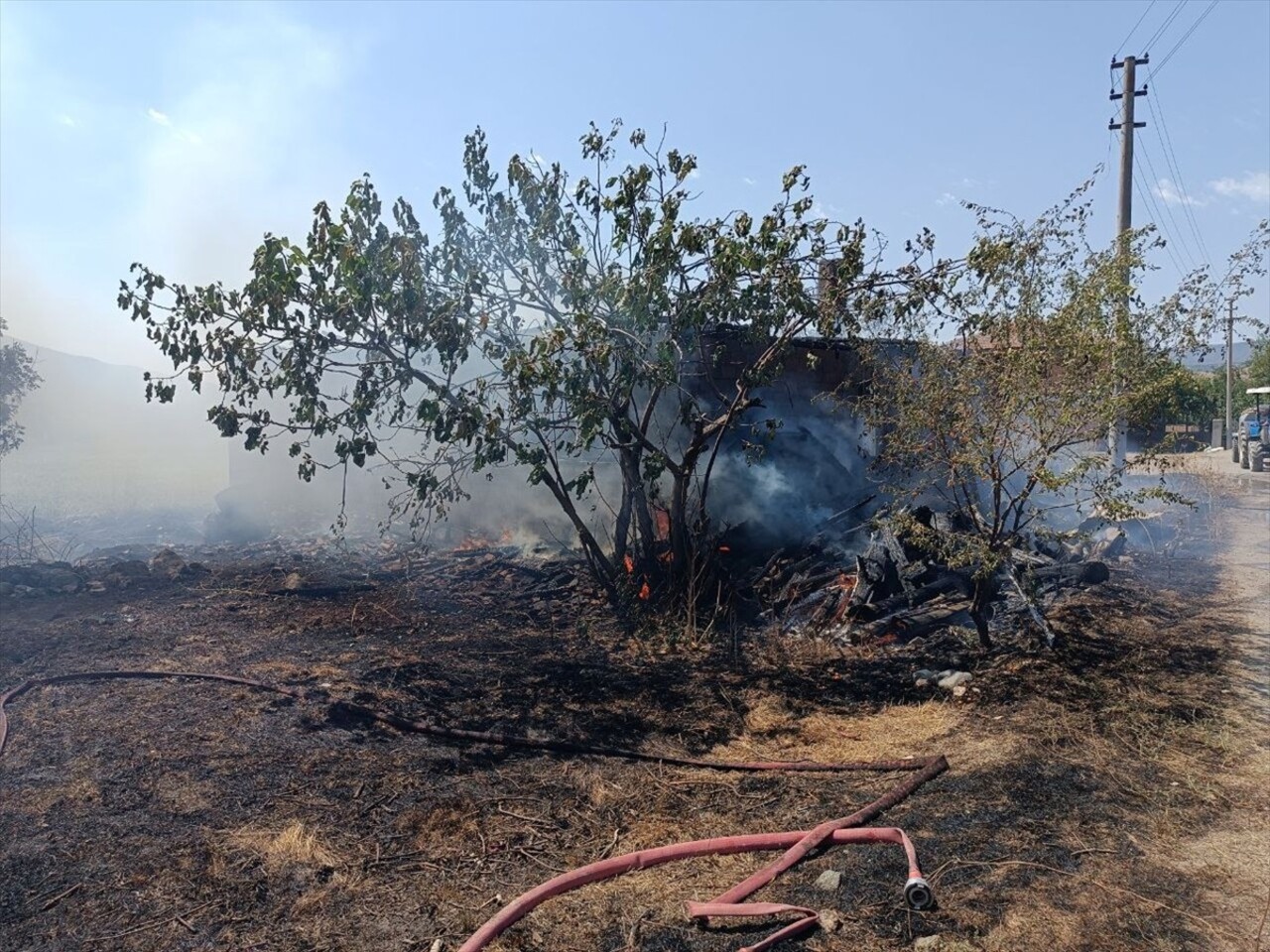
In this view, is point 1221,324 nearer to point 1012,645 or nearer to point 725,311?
point 1012,645

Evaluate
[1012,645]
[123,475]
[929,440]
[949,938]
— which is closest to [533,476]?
[929,440]

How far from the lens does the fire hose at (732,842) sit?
3777 millimetres

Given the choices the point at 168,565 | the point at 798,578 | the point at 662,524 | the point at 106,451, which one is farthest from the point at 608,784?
the point at 106,451

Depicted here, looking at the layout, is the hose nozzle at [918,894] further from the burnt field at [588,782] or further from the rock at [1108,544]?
the rock at [1108,544]

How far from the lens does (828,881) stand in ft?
13.3

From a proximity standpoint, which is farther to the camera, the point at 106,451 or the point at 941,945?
the point at 106,451

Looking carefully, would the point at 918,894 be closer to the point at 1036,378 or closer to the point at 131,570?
the point at 1036,378

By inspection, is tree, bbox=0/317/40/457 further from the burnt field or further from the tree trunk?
the tree trunk

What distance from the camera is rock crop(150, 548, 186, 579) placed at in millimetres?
11219

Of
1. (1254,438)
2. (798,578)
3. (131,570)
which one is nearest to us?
(798,578)

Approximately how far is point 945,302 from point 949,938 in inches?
201

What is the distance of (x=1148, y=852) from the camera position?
13.9 feet

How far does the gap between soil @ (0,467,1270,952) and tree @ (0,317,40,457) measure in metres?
10.0

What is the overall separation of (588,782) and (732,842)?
3.97ft
